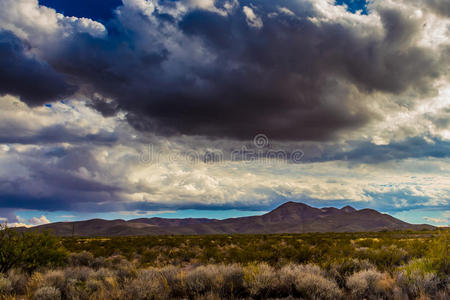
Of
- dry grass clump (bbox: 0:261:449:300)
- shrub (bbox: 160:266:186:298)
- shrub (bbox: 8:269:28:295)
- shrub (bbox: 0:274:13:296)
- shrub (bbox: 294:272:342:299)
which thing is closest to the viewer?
shrub (bbox: 294:272:342:299)

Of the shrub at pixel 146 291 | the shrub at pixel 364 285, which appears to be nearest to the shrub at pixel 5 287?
the shrub at pixel 146 291

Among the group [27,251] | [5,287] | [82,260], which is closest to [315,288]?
Answer: [5,287]

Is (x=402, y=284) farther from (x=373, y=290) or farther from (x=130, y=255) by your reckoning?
(x=130, y=255)

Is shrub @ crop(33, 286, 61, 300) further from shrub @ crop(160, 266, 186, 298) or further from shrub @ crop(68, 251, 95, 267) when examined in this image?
shrub @ crop(68, 251, 95, 267)

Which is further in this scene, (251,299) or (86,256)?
(86,256)

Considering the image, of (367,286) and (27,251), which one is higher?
(27,251)

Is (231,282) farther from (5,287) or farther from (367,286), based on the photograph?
(5,287)

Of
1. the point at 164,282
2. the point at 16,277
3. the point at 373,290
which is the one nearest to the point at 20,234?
the point at 16,277

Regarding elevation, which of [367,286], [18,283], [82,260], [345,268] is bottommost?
[82,260]

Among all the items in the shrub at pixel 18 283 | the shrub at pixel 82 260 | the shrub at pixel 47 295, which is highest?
the shrub at pixel 47 295

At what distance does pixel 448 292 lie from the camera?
7.87 metres

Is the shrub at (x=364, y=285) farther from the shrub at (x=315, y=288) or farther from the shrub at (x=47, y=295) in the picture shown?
the shrub at (x=47, y=295)

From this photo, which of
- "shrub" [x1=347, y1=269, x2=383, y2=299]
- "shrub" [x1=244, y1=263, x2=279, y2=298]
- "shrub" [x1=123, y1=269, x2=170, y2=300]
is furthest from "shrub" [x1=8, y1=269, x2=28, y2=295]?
"shrub" [x1=347, y1=269, x2=383, y2=299]

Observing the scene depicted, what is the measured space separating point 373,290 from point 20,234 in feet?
49.6
